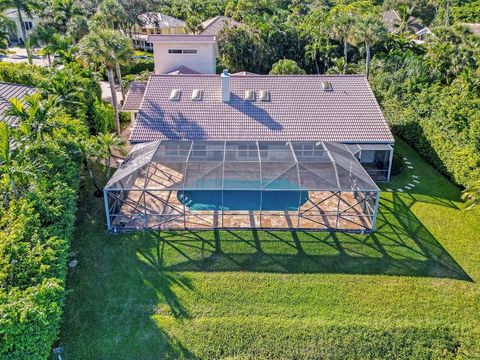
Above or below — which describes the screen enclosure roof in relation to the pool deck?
above

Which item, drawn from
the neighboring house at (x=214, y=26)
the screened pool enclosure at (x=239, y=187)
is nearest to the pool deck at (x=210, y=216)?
the screened pool enclosure at (x=239, y=187)

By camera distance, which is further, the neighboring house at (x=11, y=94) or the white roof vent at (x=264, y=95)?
the white roof vent at (x=264, y=95)

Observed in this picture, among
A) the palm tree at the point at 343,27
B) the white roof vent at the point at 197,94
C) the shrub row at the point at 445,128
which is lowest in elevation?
the shrub row at the point at 445,128

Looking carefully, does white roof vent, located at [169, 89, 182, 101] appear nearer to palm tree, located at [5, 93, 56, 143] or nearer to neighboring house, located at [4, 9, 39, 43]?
palm tree, located at [5, 93, 56, 143]

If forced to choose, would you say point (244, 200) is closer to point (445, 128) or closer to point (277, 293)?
point (277, 293)

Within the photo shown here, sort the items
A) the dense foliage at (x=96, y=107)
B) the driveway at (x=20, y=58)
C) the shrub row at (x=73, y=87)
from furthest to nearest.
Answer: the driveway at (x=20, y=58) < the shrub row at (x=73, y=87) < the dense foliage at (x=96, y=107)

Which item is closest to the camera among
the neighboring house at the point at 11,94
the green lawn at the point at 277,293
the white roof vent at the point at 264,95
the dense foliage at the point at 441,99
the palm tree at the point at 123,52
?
the green lawn at the point at 277,293

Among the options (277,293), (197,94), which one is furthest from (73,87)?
(277,293)

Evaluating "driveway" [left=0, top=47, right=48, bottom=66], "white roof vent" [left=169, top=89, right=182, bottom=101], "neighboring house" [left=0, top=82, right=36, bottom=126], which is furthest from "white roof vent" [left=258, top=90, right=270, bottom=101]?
"driveway" [left=0, top=47, right=48, bottom=66]

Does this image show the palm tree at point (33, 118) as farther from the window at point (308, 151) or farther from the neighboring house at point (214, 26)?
the neighboring house at point (214, 26)
